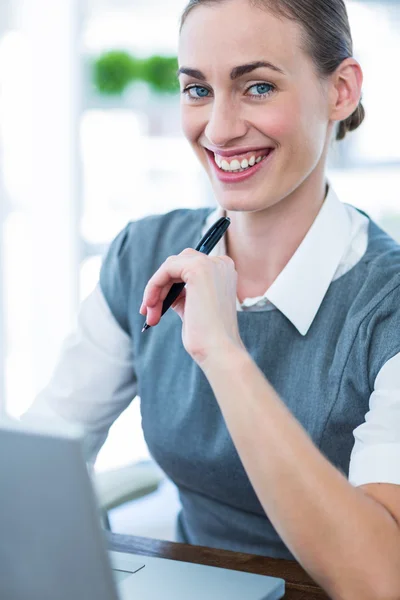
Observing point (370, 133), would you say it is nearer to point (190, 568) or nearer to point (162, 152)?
point (162, 152)

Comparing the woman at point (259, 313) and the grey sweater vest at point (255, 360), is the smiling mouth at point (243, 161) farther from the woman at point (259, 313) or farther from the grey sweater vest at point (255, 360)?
the grey sweater vest at point (255, 360)

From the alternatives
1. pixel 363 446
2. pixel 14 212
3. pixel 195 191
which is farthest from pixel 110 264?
pixel 195 191

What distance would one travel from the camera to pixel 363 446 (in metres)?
1.12

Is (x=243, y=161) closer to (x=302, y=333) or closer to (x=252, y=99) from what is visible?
(x=252, y=99)

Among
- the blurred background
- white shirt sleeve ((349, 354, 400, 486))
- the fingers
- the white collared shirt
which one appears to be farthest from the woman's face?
the blurred background

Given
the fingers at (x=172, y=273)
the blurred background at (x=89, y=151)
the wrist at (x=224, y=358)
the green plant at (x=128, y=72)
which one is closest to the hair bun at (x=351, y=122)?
the fingers at (x=172, y=273)

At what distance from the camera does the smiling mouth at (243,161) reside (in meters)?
1.33

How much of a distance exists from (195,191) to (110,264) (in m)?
2.21

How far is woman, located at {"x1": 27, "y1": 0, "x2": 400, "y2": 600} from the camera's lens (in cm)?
105

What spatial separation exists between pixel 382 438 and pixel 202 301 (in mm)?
292

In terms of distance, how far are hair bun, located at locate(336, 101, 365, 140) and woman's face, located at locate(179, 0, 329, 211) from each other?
0.49 feet

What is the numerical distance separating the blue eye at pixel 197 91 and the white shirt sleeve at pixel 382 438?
509 mm

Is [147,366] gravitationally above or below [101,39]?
below

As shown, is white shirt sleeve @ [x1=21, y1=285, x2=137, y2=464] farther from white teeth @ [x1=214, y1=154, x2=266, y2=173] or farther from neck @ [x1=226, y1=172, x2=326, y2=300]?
white teeth @ [x1=214, y1=154, x2=266, y2=173]
